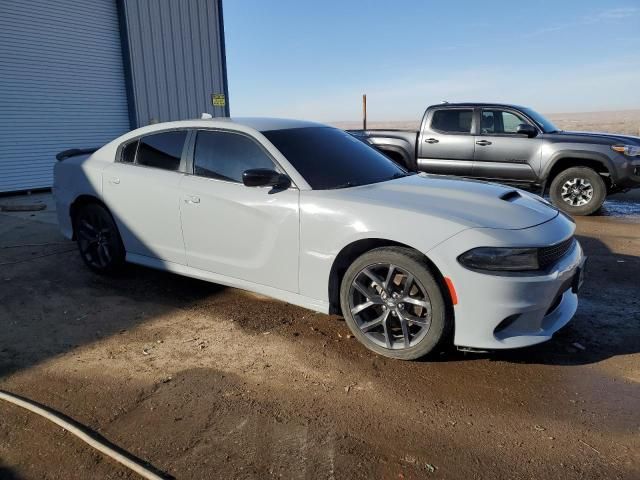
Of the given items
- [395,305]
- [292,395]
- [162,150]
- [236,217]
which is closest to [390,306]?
[395,305]

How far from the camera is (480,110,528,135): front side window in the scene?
27.6 ft

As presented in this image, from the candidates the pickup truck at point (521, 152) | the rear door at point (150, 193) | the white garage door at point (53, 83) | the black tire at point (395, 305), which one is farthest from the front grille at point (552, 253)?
the white garage door at point (53, 83)

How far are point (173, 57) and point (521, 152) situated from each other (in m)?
9.81

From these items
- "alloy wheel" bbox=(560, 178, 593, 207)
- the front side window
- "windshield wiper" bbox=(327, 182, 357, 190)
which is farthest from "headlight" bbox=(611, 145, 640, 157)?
"windshield wiper" bbox=(327, 182, 357, 190)

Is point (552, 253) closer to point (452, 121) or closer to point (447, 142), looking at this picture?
point (447, 142)

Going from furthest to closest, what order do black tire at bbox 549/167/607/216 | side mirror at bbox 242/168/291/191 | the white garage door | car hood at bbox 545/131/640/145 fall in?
the white garage door, black tire at bbox 549/167/607/216, car hood at bbox 545/131/640/145, side mirror at bbox 242/168/291/191

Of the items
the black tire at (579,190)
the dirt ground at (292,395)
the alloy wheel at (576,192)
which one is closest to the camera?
the dirt ground at (292,395)

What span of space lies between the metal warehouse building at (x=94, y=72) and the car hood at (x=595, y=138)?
9.76m

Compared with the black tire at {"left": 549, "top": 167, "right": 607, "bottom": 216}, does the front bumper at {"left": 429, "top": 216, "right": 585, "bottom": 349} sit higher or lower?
higher

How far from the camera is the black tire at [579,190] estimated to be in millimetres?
7895

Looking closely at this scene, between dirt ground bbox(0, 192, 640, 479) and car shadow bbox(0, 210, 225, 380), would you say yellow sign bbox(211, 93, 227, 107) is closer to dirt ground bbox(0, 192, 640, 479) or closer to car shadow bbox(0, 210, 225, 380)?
car shadow bbox(0, 210, 225, 380)

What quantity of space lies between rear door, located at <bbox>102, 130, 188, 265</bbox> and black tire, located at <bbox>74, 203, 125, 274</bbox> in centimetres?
14

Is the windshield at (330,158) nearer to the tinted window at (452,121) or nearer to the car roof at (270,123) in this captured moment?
the car roof at (270,123)

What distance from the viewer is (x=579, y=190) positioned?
807cm
